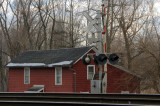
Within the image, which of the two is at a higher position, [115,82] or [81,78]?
[81,78]

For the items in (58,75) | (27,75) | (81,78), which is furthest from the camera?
(27,75)

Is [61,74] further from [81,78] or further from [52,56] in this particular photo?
[52,56]

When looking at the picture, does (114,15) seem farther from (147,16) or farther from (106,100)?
(106,100)

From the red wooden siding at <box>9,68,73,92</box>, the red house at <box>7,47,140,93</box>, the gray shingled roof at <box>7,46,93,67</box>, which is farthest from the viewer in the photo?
the gray shingled roof at <box>7,46,93,67</box>

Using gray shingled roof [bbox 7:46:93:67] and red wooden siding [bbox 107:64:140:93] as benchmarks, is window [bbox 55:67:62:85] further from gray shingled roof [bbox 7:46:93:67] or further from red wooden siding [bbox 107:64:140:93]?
red wooden siding [bbox 107:64:140:93]

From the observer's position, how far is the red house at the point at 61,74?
23766mm

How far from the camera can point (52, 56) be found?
26.5 m

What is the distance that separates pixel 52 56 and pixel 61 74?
2901 mm

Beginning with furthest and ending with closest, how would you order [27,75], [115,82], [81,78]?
[27,75] → [115,82] → [81,78]

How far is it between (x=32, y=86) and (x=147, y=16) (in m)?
14.2

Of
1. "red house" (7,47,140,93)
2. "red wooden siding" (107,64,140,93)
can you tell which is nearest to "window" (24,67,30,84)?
"red house" (7,47,140,93)

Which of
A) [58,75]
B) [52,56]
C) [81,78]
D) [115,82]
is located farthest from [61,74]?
[115,82]

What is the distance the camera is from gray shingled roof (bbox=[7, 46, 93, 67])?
81.0 feet

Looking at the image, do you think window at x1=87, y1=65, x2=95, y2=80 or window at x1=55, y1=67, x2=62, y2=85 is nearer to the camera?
window at x1=55, y1=67, x2=62, y2=85
